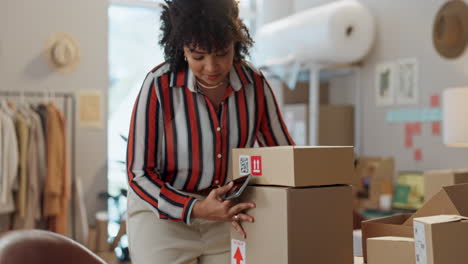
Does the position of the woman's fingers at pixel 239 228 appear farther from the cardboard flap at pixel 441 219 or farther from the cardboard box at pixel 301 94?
the cardboard box at pixel 301 94

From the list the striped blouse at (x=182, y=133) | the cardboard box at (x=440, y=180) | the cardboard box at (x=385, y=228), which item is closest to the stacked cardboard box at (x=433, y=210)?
the cardboard box at (x=385, y=228)

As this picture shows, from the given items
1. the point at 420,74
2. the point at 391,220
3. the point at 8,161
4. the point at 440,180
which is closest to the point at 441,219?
the point at 391,220

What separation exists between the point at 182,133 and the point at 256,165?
298 millimetres

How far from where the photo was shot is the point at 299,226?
1.33 metres

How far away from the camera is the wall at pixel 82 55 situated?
5.29 meters

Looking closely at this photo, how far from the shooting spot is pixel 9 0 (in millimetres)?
5266

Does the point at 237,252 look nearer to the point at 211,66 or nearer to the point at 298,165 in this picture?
the point at 298,165

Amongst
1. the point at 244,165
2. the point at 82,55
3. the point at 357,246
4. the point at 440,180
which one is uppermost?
the point at 82,55

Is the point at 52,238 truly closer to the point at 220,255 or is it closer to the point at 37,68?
the point at 220,255

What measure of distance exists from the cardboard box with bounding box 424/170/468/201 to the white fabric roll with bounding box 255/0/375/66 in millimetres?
2470

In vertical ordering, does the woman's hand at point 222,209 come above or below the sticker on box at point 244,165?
below

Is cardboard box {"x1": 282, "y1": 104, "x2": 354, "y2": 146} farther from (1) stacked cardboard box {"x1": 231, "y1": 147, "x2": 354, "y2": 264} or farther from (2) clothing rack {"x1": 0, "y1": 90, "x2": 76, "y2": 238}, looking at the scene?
(1) stacked cardboard box {"x1": 231, "y1": 147, "x2": 354, "y2": 264}

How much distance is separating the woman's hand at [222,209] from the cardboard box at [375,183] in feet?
10.6

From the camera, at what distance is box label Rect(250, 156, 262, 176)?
1432 mm
